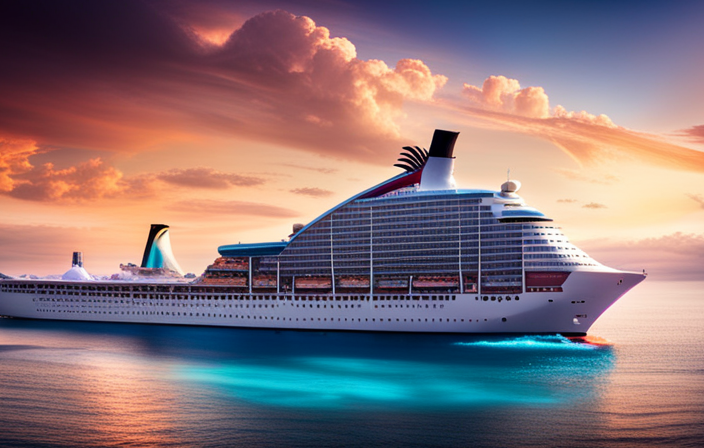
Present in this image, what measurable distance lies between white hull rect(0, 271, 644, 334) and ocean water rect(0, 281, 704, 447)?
215 cm

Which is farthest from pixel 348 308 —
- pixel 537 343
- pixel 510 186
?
pixel 510 186

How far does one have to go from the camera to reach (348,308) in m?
76.2

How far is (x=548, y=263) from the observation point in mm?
68062

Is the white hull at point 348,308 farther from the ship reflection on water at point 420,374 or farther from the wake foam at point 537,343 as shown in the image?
the ship reflection on water at point 420,374

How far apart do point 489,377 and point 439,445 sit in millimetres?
16573

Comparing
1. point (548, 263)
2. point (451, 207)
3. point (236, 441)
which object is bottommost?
point (236, 441)

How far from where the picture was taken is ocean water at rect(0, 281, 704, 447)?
34.4 meters

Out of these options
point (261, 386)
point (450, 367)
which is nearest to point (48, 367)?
point (261, 386)

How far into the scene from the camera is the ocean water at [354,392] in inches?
1355

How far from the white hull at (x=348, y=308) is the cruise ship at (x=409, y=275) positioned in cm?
13

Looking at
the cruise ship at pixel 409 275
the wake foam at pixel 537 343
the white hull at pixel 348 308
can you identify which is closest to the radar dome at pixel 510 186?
the cruise ship at pixel 409 275

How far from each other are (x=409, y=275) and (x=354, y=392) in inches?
1279

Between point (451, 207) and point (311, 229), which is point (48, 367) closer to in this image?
point (311, 229)

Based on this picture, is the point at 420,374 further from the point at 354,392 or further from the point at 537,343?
the point at 537,343
